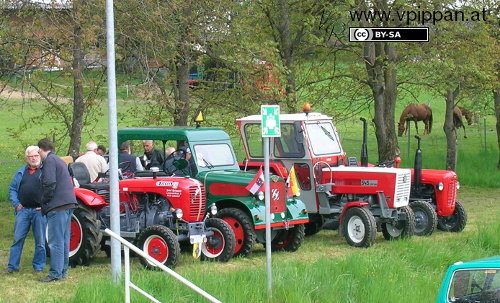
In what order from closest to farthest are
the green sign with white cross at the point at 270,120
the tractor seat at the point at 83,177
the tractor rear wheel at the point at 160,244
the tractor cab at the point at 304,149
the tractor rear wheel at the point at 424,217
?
1. the green sign with white cross at the point at 270,120
2. the tractor rear wheel at the point at 160,244
3. the tractor seat at the point at 83,177
4. the tractor cab at the point at 304,149
5. the tractor rear wheel at the point at 424,217

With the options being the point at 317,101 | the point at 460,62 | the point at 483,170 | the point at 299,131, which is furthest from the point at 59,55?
the point at 483,170

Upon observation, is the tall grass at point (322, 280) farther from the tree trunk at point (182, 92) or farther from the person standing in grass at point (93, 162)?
the tree trunk at point (182, 92)

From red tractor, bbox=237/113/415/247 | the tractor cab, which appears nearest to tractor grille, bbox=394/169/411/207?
red tractor, bbox=237/113/415/247

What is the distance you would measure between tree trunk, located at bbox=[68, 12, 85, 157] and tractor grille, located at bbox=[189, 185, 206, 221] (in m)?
4.10

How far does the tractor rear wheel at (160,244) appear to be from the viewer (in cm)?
1294

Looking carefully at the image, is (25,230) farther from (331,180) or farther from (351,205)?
(331,180)

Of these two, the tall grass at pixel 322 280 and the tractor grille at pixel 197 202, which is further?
the tractor grille at pixel 197 202

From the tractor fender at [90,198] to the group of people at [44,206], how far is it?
962mm

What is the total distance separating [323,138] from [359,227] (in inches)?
73.1

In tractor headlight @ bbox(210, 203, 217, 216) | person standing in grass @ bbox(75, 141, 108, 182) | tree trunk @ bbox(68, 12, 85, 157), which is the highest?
tree trunk @ bbox(68, 12, 85, 157)

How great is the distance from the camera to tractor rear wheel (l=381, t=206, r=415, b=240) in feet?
53.0

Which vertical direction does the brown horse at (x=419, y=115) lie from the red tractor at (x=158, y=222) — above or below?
above

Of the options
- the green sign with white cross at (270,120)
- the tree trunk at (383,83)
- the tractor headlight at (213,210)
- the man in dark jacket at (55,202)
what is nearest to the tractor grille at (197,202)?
the tractor headlight at (213,210)

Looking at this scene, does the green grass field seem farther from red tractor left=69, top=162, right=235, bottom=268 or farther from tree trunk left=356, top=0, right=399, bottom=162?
tree trunk left=356, top=0, right=399, bottom=162
